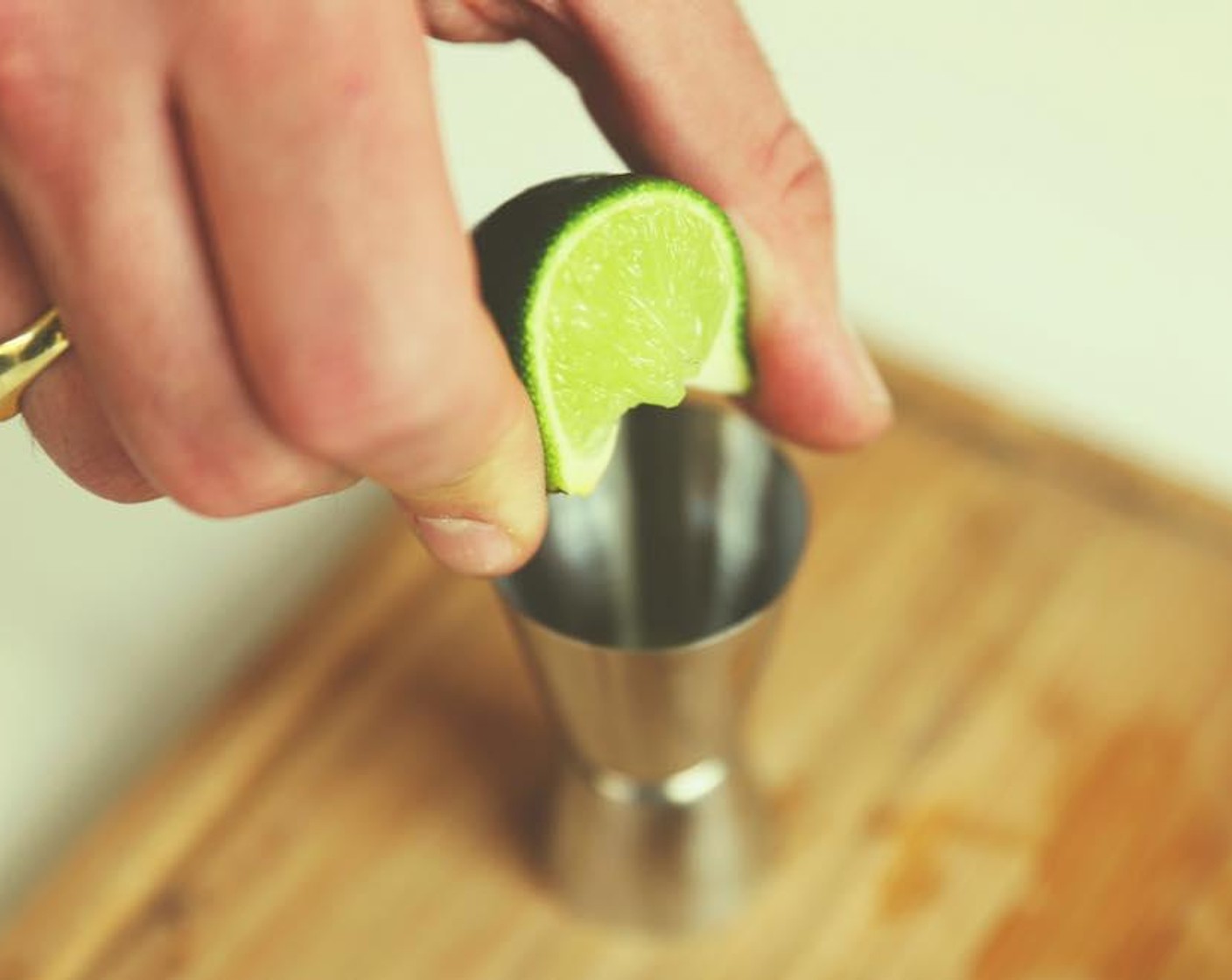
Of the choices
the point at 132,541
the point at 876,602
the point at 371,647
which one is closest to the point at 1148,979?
the point at 876,602

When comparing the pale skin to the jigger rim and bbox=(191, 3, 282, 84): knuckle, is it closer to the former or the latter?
bbox=(191, 3, 282, 84): knuckle

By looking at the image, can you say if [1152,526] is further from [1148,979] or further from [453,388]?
[453,388]

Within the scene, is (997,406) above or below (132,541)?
below

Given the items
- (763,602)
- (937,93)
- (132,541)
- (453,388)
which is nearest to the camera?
(453,388)

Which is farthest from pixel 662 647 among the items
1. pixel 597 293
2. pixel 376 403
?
pixel 376 403

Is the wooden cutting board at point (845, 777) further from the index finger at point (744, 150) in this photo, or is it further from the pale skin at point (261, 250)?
the pale skin at point (261, 250)

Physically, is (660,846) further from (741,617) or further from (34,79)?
(34,79)

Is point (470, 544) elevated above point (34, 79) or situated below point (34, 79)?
below

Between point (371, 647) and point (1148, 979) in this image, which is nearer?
point (1148, 979)
